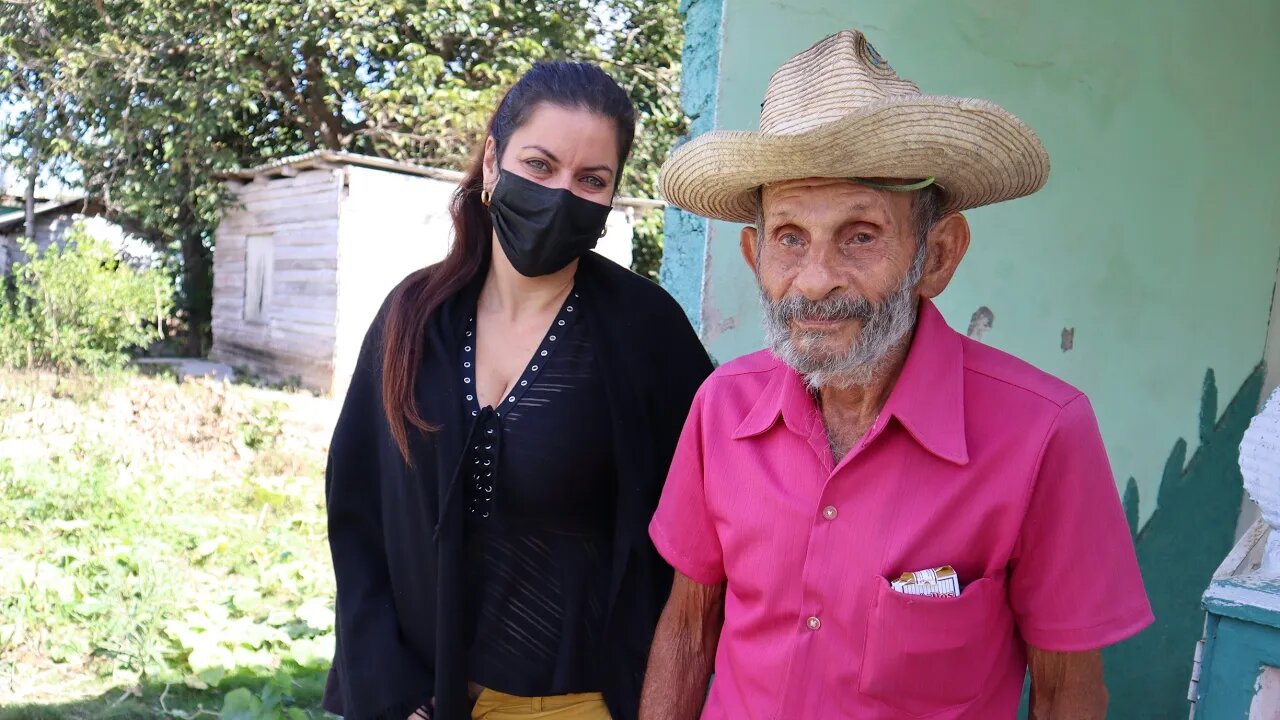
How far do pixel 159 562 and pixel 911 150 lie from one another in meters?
4.87

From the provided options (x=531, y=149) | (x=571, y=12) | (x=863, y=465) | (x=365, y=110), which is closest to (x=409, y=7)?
(x=365, y=110)

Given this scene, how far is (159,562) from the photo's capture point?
16.7ft

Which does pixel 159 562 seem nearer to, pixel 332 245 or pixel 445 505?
pixel 445 505

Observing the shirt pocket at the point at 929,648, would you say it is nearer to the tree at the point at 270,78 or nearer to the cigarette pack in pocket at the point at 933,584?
the cigarette pack in pocket at the point at 933,584

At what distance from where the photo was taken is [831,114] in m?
1.49

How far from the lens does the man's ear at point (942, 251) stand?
5.22 ft

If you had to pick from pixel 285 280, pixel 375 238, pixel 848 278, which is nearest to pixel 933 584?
pixel 848 278

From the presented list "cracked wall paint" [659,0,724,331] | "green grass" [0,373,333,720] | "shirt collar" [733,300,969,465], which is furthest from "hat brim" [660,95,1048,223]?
"green grass" [0,373,333,720]

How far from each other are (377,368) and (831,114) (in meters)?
1.07

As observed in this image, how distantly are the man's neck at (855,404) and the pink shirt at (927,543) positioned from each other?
58 mm

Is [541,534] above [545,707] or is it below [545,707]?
above

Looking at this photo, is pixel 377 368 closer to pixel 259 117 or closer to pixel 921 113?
pixel 921 113

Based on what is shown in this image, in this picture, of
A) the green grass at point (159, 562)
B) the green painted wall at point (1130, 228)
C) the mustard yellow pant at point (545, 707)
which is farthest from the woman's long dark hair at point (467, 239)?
the green grass at point (159, 562)

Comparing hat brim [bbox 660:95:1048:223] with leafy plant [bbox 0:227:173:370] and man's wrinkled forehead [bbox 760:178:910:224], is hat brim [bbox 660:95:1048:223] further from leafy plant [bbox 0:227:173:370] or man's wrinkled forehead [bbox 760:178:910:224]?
leafy plant [bbox 0:227:173:370]
